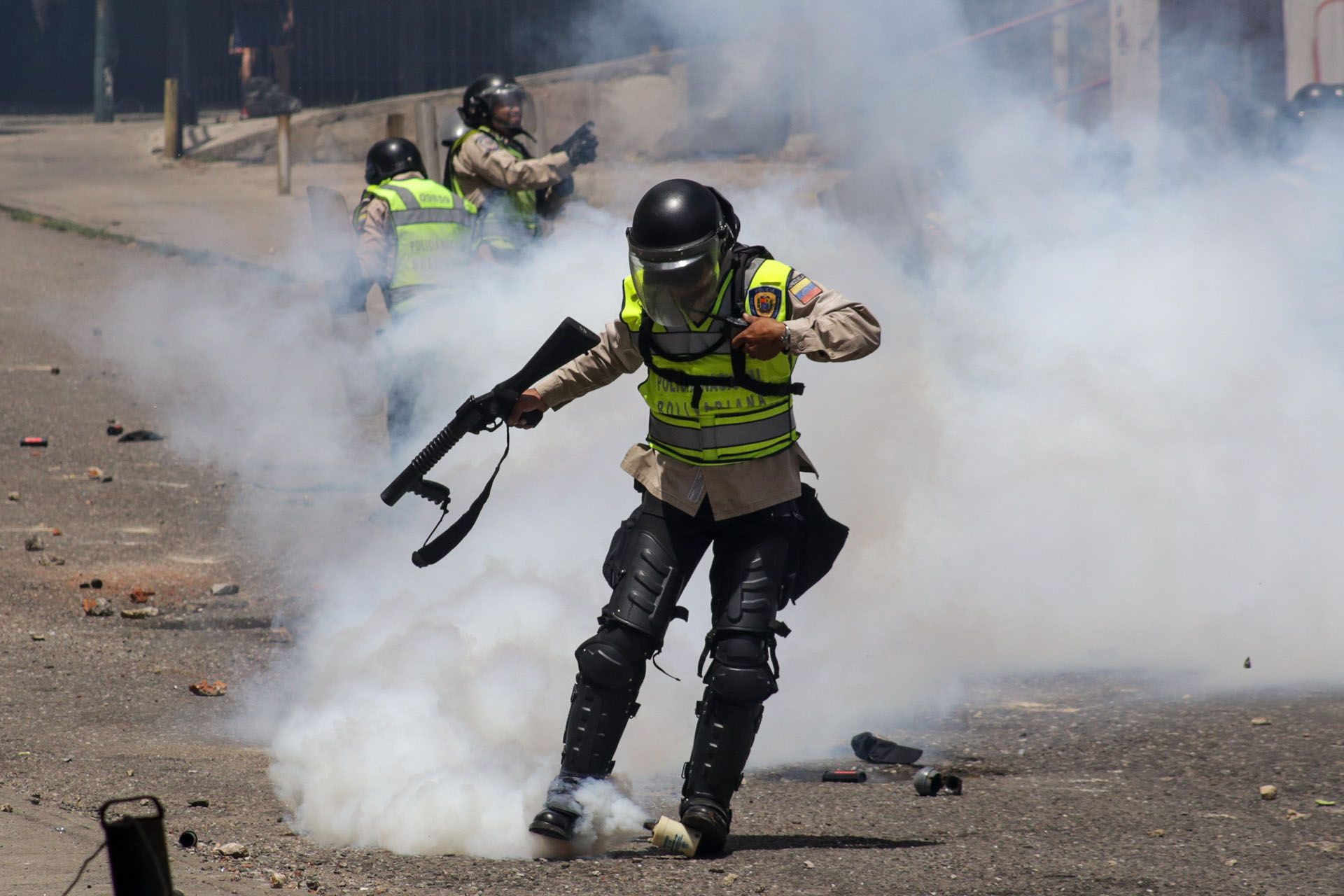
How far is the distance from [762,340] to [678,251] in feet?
0.93

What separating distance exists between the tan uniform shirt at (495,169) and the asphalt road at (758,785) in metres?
2.20

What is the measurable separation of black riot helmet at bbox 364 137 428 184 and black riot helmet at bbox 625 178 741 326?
426 cm

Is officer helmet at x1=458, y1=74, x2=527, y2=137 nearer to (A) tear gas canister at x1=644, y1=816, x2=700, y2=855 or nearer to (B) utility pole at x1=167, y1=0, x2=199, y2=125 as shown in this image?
(A) tear gas canister at x1=644, y1=816, x2=700, y2=855

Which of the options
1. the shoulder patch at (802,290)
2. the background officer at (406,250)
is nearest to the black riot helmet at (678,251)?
the shoulder patch at (802,290)

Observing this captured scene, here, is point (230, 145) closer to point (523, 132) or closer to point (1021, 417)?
point (523, 132)

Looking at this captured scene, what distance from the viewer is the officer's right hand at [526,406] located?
389cm

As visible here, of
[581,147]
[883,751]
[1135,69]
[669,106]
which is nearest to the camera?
[883,751]

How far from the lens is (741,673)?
3520 millimetres

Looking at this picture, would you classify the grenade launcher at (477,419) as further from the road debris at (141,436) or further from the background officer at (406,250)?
the road debris at (141,436)

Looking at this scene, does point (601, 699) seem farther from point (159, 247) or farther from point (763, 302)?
point (159, 247)

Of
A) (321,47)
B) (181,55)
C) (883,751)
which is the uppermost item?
(321,47)

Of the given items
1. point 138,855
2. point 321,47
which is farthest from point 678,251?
point 321,47

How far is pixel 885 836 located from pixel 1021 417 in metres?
3.06

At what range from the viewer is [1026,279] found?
296 inches
